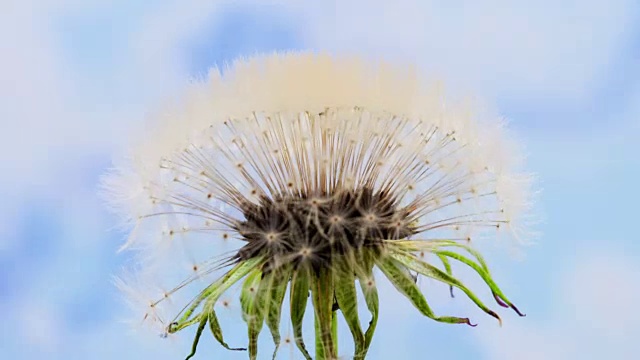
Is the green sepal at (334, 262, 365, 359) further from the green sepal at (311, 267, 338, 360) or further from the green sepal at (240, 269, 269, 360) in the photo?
the green sepal at (240, 269, 269, 360)

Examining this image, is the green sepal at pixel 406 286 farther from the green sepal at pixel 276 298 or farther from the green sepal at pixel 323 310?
the green sepal at pixel 276 298

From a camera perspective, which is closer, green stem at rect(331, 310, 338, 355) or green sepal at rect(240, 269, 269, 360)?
green sepal at rect(240, 269, 269, 360)

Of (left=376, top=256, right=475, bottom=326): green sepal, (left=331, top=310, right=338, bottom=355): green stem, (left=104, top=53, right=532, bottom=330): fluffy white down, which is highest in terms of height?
(left=104, top=53, right=532, bottom=330): fluffy white down

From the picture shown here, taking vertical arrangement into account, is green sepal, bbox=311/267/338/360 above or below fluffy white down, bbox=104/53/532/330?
below

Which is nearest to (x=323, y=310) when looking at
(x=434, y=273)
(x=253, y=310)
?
(x=253, y=310)

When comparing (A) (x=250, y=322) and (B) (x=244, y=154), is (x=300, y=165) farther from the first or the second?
(A) (x=250, y=322)

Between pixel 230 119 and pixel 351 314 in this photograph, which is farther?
pixel 230 119

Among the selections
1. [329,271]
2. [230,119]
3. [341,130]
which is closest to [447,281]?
[329,271]

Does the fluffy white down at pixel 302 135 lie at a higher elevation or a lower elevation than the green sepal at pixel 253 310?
higher

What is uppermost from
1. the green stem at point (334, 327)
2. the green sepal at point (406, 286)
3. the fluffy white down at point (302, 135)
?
the fluffy white down at point (302, 135)
